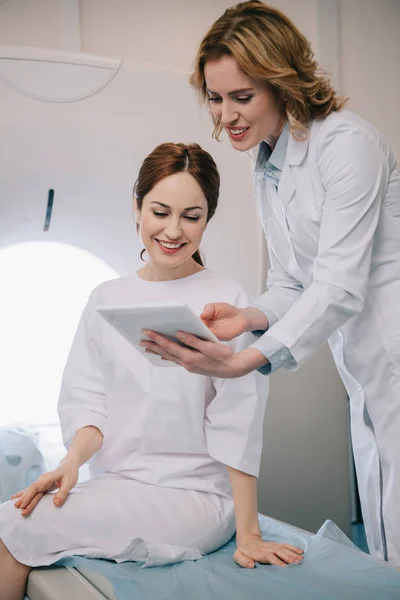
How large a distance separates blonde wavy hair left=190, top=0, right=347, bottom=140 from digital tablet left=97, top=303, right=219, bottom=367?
54cm

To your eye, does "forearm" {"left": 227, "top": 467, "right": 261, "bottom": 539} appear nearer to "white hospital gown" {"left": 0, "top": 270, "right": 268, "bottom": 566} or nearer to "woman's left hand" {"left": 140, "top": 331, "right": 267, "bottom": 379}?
"white hospital gown" {"left": 0, "top": 270, "right": 268, "bottom": 566}

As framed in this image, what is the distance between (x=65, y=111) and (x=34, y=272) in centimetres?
53

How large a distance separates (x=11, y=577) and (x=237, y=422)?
60 centimetres

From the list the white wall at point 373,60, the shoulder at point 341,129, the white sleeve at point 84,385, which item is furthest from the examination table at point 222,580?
the white wall at point 373,60

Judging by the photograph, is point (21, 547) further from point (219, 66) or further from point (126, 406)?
point (219, 66)

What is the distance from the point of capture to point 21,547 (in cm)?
144

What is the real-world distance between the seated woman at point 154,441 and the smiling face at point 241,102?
314 millimetres

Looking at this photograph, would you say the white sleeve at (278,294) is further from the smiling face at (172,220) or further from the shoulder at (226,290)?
the smiling face at (172,220)

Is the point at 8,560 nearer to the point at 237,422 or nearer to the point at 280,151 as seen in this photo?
the point at 237,422

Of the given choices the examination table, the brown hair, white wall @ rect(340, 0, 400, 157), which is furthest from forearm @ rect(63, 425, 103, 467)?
white wall @ rect(340, 0, 400, 157)

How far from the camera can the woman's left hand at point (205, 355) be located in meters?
1.28

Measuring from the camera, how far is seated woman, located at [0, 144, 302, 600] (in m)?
1.48

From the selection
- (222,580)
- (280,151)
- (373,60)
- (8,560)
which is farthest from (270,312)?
(373,60)

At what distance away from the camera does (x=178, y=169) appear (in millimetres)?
1829
